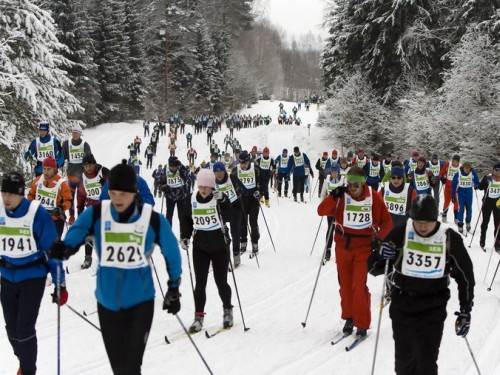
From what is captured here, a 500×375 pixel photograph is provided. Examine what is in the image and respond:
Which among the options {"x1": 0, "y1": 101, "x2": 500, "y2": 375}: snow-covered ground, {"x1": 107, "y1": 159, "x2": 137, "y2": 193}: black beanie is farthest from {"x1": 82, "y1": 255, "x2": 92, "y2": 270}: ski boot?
{"x1": 107, "y1": 159, "x2": 137, "y2": 193}: black beanie

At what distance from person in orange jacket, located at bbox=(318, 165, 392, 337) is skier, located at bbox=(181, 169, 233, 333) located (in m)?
1.50

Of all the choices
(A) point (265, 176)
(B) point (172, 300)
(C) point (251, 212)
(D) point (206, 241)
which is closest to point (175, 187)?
(C) point (251, 212)

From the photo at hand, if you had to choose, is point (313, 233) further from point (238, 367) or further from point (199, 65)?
point (199, 65)

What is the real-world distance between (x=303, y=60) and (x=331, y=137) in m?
91.8

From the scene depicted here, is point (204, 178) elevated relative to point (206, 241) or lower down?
elevated

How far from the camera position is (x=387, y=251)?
168 inches

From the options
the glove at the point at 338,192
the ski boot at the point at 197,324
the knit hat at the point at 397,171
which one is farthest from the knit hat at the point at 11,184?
the knit hat at the point at 397,171

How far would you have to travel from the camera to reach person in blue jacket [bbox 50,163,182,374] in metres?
3.67

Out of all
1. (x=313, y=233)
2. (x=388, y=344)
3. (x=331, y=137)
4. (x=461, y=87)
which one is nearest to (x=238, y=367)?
(x=388, y=344)

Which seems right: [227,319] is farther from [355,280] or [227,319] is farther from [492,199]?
[492,199]

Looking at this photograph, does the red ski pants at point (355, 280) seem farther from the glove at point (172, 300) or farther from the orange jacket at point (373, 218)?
the glove at point (172, 300)

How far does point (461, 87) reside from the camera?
88.7 feet

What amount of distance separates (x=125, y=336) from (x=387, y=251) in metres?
2.29

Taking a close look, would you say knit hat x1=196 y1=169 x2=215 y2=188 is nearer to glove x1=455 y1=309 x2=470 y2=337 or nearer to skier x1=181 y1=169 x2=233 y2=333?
skier x1=181 y1=169 x2=233 y2=333
